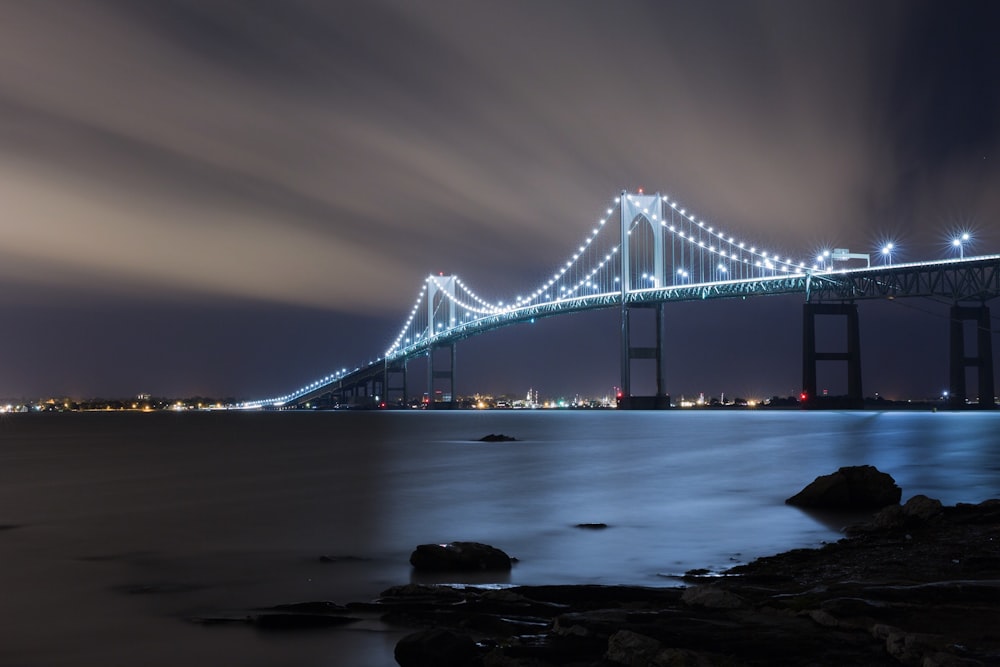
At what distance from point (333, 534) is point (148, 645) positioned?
6313mm

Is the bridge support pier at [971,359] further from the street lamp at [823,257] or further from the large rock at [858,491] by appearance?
the large rock at [858,491]

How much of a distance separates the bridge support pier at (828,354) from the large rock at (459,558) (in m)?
59.9

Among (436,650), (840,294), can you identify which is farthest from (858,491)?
(840,294)

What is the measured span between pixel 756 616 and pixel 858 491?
8.71 m

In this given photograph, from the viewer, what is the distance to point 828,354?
6894cm

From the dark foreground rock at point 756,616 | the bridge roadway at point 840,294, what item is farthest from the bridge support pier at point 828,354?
the dark foreground rock at point 756,616

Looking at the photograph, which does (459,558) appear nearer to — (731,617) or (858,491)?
(731,617)

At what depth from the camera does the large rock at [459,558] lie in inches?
380

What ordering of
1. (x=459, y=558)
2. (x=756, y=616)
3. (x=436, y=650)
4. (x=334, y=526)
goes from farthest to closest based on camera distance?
(x=334, y=526) < (x=459, y=558) < (x=756, y=616) < (x=436, y=650)

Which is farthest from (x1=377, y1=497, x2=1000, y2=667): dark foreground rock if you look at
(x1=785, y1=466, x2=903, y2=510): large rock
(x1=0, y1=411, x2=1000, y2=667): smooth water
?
(x1=785, y1=466, x2=903, y2=510): large rock

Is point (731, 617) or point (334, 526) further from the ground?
point (731, 617)

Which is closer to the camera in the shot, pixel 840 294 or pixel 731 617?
Answer: pixel 731 617

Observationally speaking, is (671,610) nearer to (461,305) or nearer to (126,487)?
(126,487)

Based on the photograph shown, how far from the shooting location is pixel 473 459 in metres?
30.4
